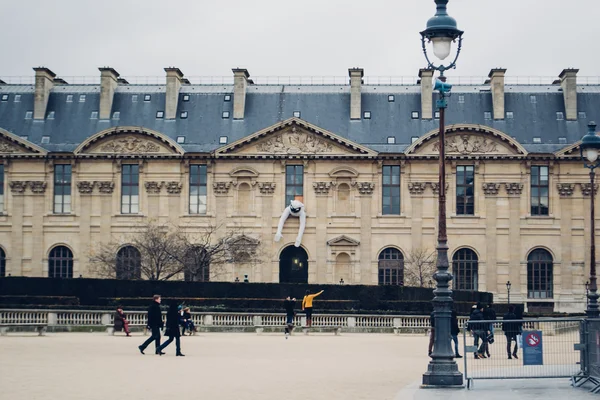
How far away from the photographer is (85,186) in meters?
72.6

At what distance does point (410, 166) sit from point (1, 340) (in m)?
38.2

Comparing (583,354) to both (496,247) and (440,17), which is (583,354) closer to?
(440,17)

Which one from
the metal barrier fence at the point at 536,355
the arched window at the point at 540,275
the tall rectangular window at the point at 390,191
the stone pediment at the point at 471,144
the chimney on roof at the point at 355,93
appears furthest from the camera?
the chimney on roof at the point at 355,93

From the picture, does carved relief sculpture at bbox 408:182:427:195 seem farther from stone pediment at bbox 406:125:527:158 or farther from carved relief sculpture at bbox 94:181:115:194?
carved relief sculpture at bbox 94:181:115:194

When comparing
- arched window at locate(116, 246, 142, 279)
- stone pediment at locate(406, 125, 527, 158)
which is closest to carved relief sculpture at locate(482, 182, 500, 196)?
stone pediment at locate(406, 125, 527, 158)

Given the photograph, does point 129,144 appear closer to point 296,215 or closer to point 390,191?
point 296,215

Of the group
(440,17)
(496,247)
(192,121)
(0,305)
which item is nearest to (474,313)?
(440,17)

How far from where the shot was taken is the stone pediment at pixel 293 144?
7081 cm

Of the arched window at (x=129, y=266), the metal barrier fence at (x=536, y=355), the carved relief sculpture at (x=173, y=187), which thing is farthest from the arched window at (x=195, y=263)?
the metal barrier fence at (x=536, y=355)

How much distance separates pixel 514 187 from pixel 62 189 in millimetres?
28394

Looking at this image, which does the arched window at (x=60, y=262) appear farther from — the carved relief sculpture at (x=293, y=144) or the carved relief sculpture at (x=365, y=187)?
the carved relief sculpture at (x=365, y=187)

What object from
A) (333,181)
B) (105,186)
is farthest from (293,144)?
(105,186)

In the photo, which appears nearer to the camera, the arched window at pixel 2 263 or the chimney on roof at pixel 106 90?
the arched window at pixel 2 263

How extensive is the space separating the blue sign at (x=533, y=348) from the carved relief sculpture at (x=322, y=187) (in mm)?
49115
